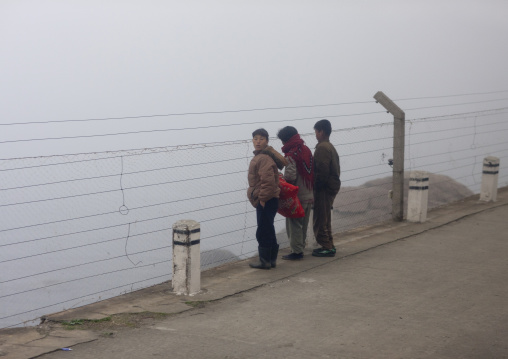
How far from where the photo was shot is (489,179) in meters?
12.8

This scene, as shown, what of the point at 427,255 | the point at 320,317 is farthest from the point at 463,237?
the point at 320,317

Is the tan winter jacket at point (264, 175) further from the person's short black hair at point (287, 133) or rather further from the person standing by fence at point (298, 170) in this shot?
the person's short black hair at point (287, 133)

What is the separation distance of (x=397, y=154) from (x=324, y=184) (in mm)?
2886

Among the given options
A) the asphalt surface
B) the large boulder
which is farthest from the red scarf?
the large boulder

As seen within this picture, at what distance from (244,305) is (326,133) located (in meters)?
2.79

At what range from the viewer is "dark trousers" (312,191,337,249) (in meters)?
8.61

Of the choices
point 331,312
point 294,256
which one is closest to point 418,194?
point 294,256

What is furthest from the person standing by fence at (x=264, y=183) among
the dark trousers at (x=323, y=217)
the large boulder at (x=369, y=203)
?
the large boulder at (x=369, y=203)

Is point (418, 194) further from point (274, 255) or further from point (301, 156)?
point (274, 255)

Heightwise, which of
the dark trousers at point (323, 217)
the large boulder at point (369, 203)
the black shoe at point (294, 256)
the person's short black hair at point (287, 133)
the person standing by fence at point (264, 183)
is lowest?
the large boulder at point (369, 203)

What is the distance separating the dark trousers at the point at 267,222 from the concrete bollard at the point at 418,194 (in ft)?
12.0

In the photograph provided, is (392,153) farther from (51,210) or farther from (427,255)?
(51,210)

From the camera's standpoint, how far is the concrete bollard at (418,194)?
10.7m

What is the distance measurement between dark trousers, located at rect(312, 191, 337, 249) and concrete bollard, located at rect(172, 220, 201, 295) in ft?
6.95
